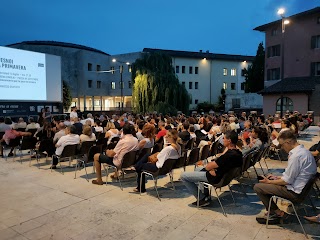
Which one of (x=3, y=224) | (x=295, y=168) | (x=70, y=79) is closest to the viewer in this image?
(x=295, y=168)

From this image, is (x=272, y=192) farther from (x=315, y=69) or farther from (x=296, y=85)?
(x=315, y=69)

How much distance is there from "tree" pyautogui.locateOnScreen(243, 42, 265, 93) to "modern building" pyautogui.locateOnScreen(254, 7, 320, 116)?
9.57 metres

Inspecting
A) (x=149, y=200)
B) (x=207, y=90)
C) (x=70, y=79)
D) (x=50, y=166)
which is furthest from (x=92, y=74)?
(x=149, y=200)

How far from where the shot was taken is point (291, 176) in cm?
369

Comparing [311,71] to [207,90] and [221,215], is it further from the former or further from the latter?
[221,215]

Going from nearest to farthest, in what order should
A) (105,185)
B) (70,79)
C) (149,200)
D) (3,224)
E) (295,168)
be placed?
(295,168), (3,224), (149,200), (105,185), (70,79)

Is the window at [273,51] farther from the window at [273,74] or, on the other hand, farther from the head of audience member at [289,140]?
the head of audience member at [289,140]

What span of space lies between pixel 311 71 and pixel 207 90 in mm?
19406

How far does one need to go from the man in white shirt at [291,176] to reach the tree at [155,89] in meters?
21.1

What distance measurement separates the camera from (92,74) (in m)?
41.8

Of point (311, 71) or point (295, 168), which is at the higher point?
point (311, 71)

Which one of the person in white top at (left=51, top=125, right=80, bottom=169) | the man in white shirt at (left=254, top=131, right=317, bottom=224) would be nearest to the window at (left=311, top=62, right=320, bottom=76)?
the person in white top at (left=51, top=125, right=80, bottom=169)

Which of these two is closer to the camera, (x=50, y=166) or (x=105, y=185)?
(x=105, y=185)

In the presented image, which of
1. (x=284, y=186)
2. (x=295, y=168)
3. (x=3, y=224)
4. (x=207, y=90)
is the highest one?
(x=207, y=90)
